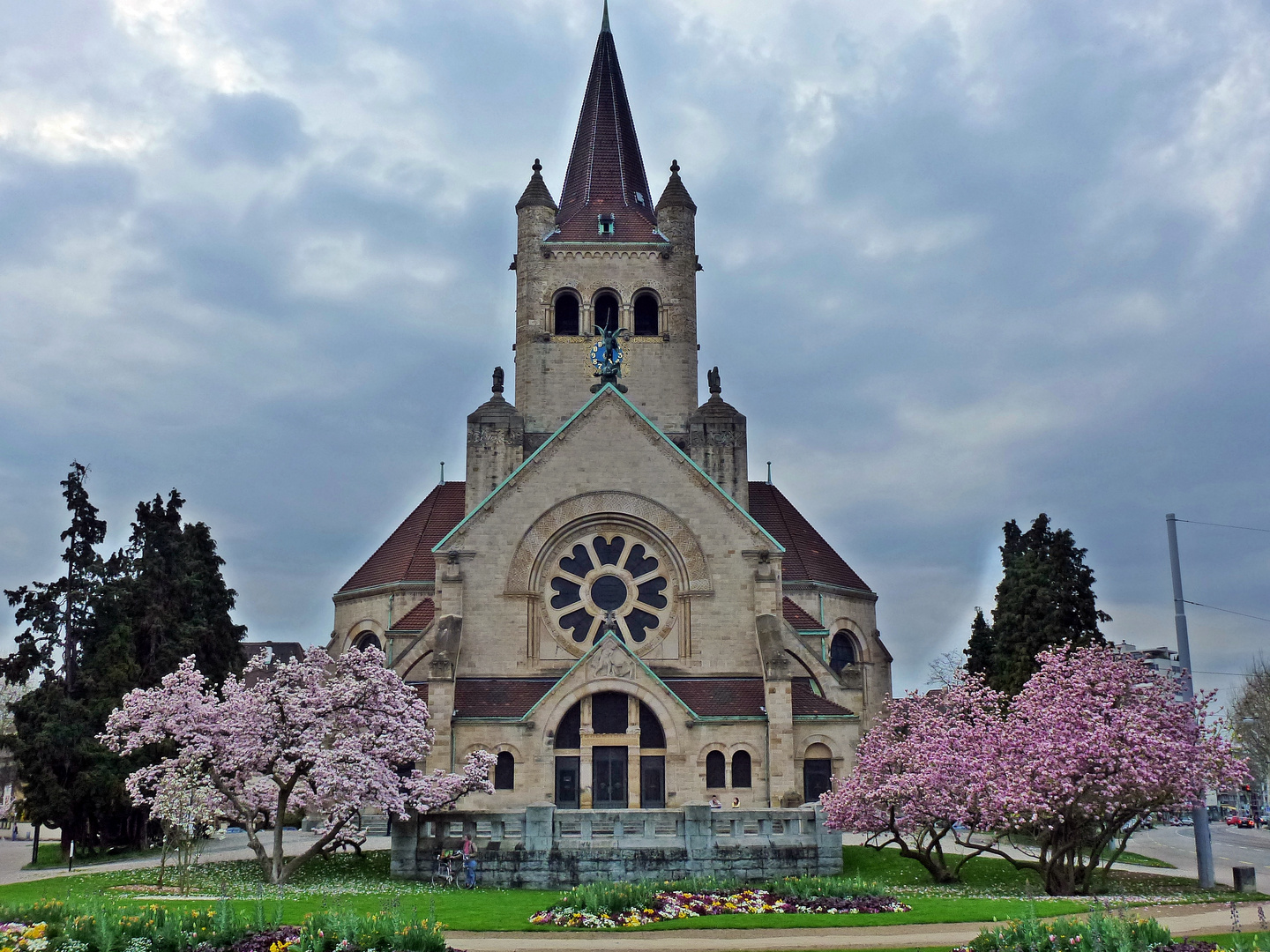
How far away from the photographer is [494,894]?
84.1ft

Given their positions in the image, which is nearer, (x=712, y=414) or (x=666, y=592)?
(x=666, y=592)

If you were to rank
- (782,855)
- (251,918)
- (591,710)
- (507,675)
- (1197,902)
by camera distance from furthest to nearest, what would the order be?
(507,675) < (591,710) < (782,855) < (1197,902) < (251,918)

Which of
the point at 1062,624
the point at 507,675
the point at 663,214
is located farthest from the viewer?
the point at 663,214

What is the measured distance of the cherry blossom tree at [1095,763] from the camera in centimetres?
2547

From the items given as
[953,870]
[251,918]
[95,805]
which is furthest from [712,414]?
[251,918]

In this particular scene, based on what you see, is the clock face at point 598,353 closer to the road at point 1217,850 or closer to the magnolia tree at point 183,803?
the magnolia tree at point 183,803

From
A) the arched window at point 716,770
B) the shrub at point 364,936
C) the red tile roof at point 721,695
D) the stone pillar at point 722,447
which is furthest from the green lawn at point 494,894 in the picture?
the stone pillar at point 722,447

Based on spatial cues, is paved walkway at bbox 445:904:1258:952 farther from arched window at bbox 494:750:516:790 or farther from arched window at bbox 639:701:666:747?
arched window at bbox 639:701:666:747

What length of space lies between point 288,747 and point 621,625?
539 inches

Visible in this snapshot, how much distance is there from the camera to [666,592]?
132 feet

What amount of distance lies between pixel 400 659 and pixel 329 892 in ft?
50.1

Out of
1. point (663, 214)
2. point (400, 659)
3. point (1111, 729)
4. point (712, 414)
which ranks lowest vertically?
point (1111, 729)

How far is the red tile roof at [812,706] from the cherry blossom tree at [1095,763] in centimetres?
1005

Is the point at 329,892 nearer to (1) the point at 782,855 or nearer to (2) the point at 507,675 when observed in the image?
(1) the point at 782,855
